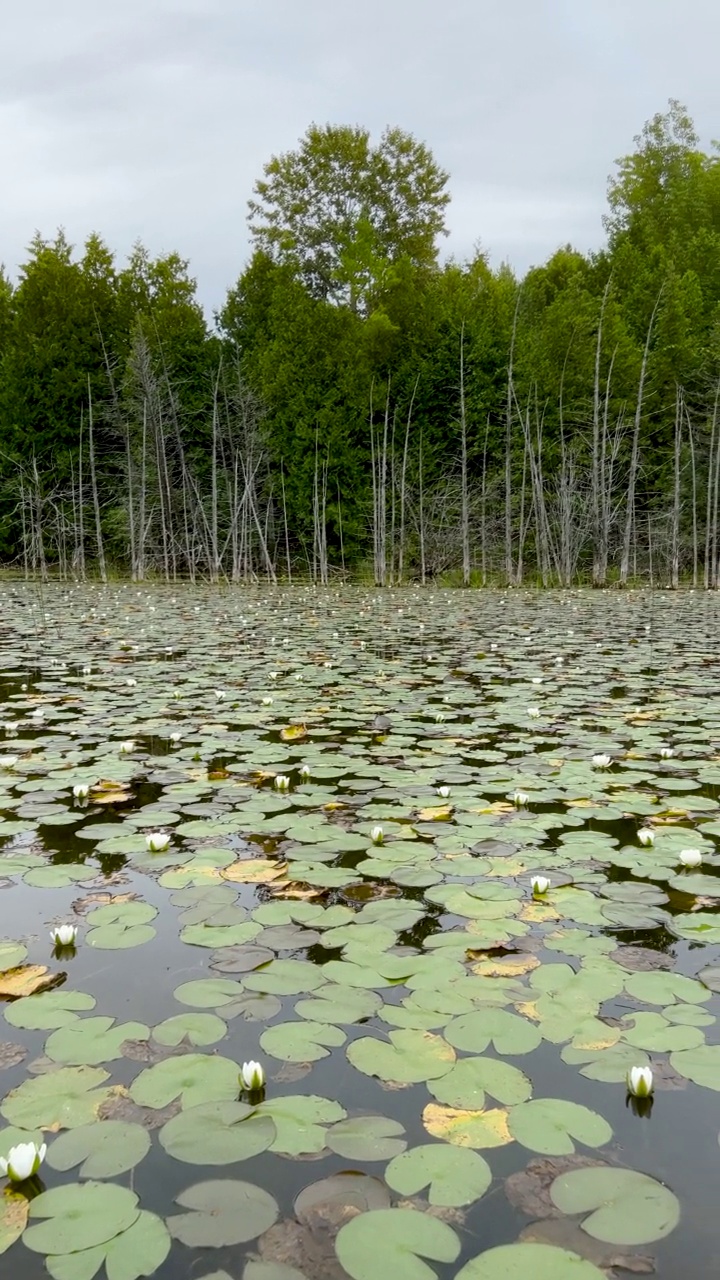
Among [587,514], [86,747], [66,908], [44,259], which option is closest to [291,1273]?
[66,908]

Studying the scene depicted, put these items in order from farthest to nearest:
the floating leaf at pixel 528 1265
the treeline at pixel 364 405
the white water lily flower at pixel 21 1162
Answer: the treeline at pixel 364 405 → the white water lily flower at pixel 21 1162 → the floating leaf at pixel 528 1265

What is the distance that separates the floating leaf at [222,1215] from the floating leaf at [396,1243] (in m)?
0.12

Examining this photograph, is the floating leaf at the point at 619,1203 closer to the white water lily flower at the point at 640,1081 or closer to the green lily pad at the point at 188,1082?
the white water lily flower at the point at 640,1081

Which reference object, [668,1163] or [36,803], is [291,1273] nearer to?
[668,1163]

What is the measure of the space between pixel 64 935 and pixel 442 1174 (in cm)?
109

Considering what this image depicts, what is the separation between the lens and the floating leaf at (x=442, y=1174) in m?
1.19

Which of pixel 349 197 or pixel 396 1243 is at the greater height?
pixel 349 197

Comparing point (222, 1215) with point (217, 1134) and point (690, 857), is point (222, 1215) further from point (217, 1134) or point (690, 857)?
point (690, 857)

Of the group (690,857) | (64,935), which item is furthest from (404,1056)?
(690,857)

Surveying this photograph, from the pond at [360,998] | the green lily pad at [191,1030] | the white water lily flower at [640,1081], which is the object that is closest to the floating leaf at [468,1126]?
the pond at [360,998]

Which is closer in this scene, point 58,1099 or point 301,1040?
point 58,1099

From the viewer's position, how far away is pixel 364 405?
20484 millimetres

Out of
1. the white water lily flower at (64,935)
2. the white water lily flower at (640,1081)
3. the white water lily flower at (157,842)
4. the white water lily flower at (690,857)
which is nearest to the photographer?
the white water lily flower at (640,1081)

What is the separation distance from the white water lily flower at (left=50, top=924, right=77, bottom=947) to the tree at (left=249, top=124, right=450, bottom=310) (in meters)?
23.5
